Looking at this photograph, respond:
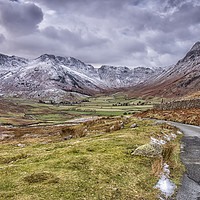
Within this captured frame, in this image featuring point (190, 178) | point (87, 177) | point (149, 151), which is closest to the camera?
point (87, 177)

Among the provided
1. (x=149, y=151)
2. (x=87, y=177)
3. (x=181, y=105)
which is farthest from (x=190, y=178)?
(x=181, y=105)

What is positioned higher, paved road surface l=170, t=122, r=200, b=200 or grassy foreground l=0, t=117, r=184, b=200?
grassy foreground l=0, t=117, r=184, b=200

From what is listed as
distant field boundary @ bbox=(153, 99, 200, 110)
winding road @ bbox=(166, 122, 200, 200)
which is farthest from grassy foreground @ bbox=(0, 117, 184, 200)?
distant field boundary @ bbox=(153, 99, 200, 110)

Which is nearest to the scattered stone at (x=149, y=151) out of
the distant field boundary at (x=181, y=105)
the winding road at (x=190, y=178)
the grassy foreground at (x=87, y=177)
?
the grassy foreground at (x=87, y=177)

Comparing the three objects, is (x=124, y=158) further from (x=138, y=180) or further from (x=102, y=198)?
(x=102, y=198)

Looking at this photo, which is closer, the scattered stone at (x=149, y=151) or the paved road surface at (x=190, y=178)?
the paved road surface at (x=190, y=178)

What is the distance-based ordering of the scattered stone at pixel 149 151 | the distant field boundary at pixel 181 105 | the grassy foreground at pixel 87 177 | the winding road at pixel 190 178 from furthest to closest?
the distant field boundary at pixel 181 105 < the scattered stone at pixel 149 151 < the winding road at pixel 190 178 < the grassy foreground at pixel 87 177

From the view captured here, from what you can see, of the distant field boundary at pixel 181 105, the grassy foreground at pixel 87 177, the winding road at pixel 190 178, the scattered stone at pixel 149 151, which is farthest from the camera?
the distant field boundary at pixel 181 105

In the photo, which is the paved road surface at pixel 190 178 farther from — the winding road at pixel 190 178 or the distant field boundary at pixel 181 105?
the distant field boundary at pixel 181 105

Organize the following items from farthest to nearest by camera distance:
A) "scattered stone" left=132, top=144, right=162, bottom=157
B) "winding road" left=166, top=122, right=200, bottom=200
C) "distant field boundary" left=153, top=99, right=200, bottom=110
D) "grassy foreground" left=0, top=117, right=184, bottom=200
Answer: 1. "distant field boundary" left=153, top=99, right=200, bottom=110
2. "scattered stone" left=132, top=144, right=162, bottom=157
3. "winding road" left=166, top=122, right=200, bottom=200
4. "grassy foreground" left=0, top=117, right=184, bottom=200

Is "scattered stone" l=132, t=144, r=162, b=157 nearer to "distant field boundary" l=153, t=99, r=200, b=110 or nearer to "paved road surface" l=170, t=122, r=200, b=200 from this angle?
"paved road surface" l=170, t=122, r=200, b=200

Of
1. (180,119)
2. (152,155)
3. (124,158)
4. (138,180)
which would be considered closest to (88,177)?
(138,180)

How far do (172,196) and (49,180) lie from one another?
6038 millimetres

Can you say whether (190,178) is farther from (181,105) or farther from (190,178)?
(181,105)
